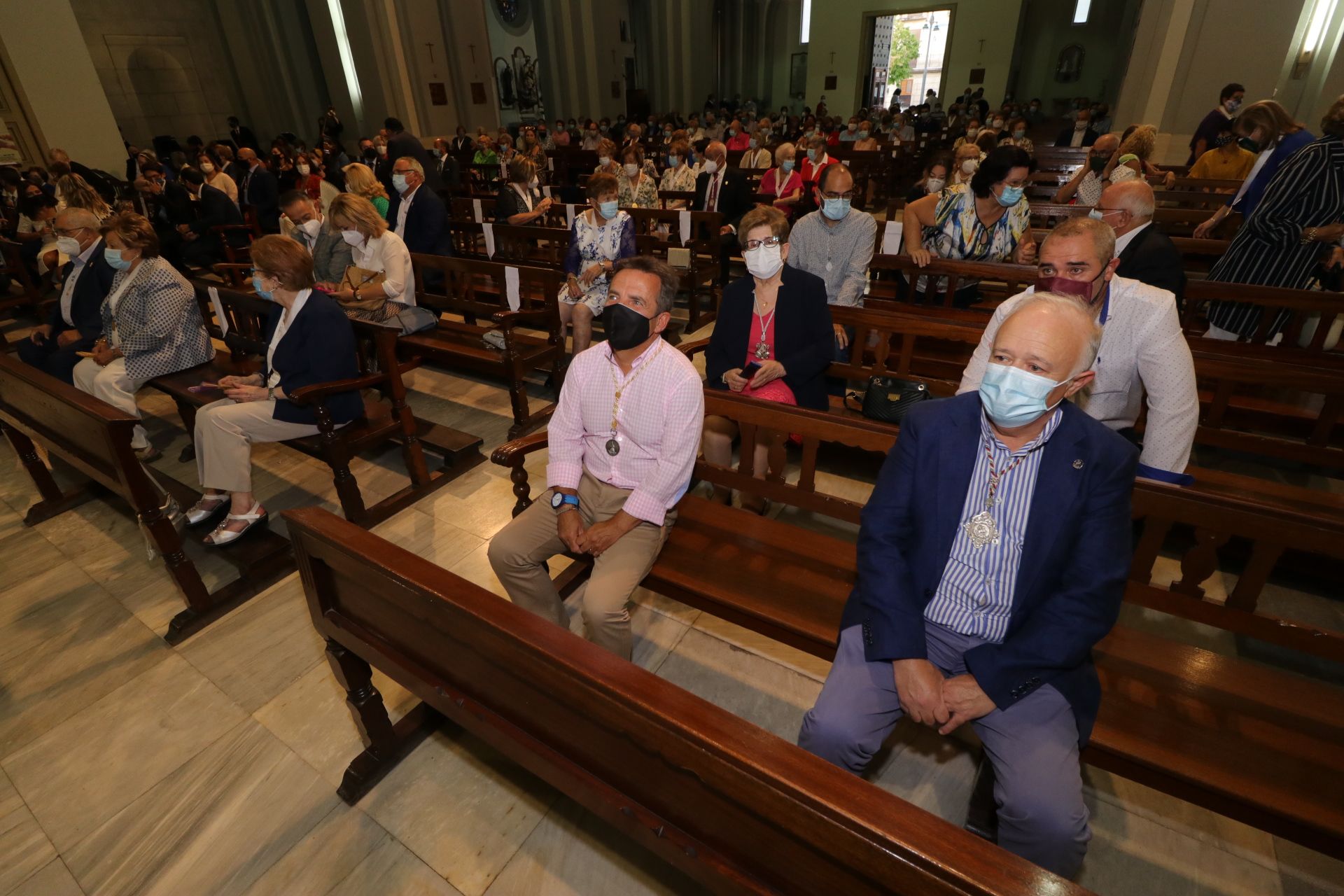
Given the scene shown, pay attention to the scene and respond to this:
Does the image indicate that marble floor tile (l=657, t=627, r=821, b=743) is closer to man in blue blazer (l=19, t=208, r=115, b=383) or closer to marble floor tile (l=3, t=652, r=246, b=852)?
marble floor tile (l=3, t=652, r=246, b=852)

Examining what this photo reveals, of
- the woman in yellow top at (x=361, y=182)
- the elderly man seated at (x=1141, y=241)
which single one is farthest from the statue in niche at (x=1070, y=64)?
the woman in yellow top at (x=361, y=182)

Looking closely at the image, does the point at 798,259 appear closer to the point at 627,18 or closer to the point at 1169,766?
the point at 1169,766

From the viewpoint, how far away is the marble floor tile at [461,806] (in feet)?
6.09

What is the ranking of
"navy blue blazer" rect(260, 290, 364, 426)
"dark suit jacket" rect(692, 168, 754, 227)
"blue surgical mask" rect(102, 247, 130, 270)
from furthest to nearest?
"dark suit jacket" rect(692, 168, 754, 227) → "blue surgical mask" rect(102, 247, 130, 270) → "navy blue blazer" rect(260, 290, 364, 426)

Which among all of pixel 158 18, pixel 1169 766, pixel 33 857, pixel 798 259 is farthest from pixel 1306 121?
pixel 158 18

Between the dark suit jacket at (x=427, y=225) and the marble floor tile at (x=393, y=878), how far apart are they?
177 inches

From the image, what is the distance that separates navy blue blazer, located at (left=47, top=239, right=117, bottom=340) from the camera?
3883 mm

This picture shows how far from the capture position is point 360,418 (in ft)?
11.4

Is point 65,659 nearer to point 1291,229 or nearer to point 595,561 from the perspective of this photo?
point 595,561

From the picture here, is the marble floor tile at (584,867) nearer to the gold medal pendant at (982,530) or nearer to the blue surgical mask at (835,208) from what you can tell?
the gold medal pendant at (982,530)

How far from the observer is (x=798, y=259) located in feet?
13.1

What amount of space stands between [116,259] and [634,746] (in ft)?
13.6

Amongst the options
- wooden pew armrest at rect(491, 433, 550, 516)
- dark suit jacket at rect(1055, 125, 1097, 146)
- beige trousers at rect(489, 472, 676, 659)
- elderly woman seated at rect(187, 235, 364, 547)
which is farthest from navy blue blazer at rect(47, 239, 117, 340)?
dark suit jacket at rect(1055, 125, 1097, 146)

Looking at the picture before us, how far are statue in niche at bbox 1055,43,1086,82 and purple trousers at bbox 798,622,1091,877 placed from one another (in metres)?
31.2
